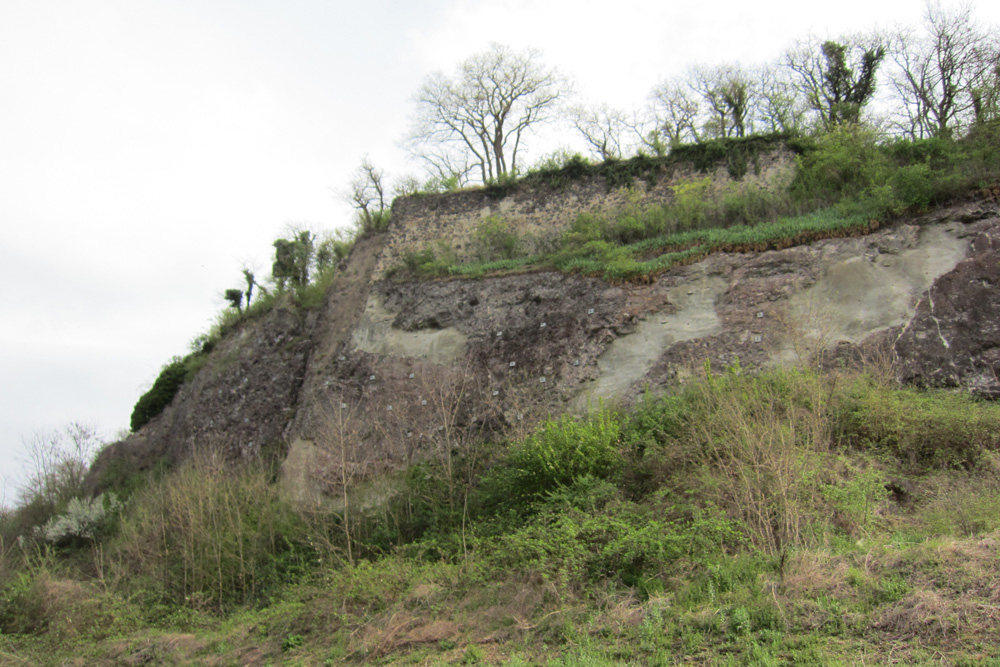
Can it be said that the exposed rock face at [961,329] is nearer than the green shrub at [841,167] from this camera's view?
Yes

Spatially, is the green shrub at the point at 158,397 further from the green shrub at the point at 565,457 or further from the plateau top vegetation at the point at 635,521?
the green shrub at the point at 565,457

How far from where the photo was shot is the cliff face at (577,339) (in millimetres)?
13141

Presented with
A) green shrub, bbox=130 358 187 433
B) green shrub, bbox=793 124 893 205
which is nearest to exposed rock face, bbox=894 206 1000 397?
green shrub, bbox=793 124 893 205

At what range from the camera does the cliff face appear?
13.1 m

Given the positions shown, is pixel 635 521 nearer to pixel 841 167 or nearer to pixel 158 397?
pixel 841 167

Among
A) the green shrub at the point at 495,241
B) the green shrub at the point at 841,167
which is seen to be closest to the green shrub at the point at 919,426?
the green shrub at the point at 841,167

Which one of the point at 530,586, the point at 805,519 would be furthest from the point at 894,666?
the point at 530,586

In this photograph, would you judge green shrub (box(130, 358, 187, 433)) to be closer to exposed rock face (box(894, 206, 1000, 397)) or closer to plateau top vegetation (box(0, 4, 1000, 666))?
plateau top vegetation (box(0, 4, 1000, 666))

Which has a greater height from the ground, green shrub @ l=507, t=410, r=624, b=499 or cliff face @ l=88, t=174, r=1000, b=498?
cliff face @ l=88, t=174, r=1000, b=498

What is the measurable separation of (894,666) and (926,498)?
4.57m

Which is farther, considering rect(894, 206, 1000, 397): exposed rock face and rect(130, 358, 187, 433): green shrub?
rect(130, 358, 187, 433): green shrub

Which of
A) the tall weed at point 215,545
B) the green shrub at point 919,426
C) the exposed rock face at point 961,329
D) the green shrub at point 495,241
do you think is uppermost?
the green shrub at point 495,241

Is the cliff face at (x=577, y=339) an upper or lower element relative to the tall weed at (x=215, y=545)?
upper

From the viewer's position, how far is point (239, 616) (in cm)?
1243
